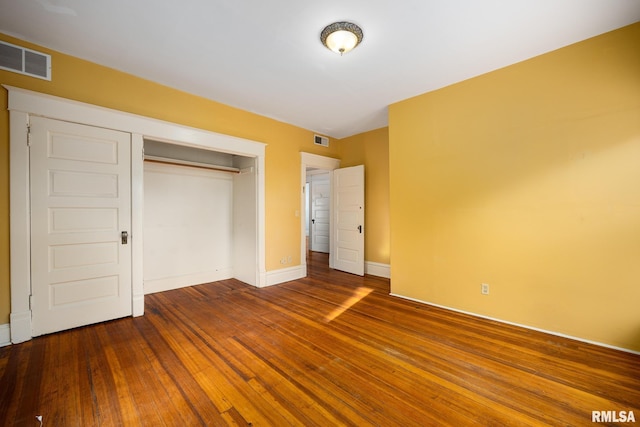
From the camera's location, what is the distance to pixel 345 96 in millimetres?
3645

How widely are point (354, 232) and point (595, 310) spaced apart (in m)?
3.44

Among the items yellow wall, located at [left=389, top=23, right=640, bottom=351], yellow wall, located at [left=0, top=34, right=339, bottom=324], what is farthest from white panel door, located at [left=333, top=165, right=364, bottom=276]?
yellow wall, located at [left=389, top=23, right=640, bottom=351]

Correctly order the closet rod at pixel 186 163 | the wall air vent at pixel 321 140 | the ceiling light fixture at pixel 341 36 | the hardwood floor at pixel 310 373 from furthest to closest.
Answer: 1. the wall air vent at pixel 321 140
2. the closet rod at pixel 186 163
3. the ceiling light fixture at pixel 341 36
4. the hardwood floor at pixel 310 373

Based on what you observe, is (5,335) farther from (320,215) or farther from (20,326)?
(320,215)

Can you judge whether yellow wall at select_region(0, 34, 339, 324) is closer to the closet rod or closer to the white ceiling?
the white ceiling

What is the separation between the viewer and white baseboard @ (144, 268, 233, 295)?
4.03 meters

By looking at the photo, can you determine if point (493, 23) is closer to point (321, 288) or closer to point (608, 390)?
point (608, 390)

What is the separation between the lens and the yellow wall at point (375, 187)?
5.00m

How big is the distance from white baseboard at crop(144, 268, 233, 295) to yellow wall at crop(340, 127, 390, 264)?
9.39 feet

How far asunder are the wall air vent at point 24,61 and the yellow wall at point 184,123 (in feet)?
0.16

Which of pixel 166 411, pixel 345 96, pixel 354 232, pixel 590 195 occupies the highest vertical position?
pixel 345 96

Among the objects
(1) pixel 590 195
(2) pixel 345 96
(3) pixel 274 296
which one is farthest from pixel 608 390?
(2) pixel 345 96

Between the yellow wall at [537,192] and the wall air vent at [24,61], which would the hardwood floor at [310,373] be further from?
the wall air vent at [24,61]

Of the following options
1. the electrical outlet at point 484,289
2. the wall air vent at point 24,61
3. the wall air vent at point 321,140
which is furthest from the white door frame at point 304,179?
the wall air vent at point 24,61
